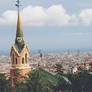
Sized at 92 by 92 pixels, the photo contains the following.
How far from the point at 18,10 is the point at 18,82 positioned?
9776mm

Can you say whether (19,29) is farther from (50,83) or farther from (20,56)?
(50,83)

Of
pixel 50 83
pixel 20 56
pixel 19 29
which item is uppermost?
pixel 19 29

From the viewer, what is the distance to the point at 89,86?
3941 cm

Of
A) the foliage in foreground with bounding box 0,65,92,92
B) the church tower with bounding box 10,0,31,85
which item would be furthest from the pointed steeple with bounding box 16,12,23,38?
the foliage in foreground with bounding box 0,65,92,92

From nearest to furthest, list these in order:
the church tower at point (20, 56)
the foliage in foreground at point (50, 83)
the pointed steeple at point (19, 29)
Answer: the foliage in foreground at point (50, 83)
the church tower at point (20, 56)
the pointed steeple at point (19, 29)

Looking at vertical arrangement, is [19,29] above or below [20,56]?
above

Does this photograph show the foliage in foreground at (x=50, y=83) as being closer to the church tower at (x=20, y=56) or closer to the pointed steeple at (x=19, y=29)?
the church tower at (x=20, y=56)

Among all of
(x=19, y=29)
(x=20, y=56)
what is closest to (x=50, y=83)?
(x=20, y=56)

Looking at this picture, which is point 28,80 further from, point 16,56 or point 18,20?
point 18,20

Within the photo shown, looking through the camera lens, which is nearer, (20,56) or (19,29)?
(20,56)

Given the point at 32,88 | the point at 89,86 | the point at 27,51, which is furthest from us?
the point at 27,51

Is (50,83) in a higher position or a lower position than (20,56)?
lower

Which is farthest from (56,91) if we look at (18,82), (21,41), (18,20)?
(18,20)

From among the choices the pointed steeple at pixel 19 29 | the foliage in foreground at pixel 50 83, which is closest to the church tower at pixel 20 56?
the pointed steeple at pixel 19 29
